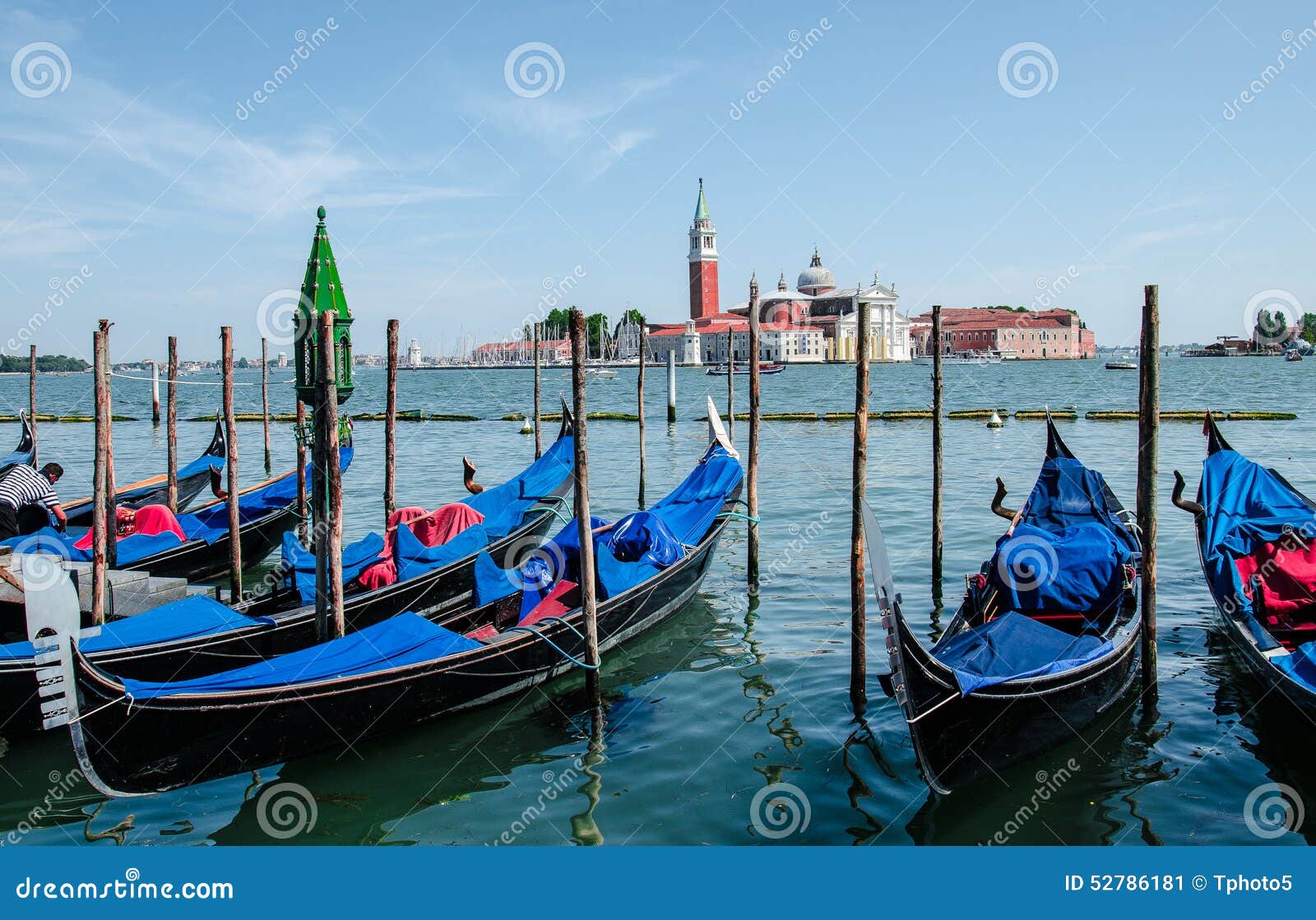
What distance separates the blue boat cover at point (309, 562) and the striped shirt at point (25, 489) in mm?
2697

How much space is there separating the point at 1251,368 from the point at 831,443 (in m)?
47.6

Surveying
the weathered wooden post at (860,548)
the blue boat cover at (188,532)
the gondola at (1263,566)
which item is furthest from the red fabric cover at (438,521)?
the gondola at (1263,566)

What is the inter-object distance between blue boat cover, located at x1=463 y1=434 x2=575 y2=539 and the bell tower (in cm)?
7618

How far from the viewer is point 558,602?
612 centimetres

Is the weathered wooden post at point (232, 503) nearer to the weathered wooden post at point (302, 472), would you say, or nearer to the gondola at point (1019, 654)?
the weathered wooden post at point (302, 472)

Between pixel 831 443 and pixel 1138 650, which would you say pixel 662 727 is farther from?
pixel 831 443

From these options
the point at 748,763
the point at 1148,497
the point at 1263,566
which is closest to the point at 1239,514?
the point at 1263,566

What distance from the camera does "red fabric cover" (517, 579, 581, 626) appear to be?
19.6ft

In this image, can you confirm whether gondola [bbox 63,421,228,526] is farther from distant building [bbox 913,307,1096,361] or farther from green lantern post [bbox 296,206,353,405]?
distant building [bbox 913,307,1096,361]

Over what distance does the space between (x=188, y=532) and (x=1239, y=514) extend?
26.2 feet

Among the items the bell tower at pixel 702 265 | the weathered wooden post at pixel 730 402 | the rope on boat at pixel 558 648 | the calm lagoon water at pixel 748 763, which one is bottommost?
the calm lagoon water at pixel 748 763

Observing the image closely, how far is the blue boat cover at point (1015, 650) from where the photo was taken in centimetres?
432

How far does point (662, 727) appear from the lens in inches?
201

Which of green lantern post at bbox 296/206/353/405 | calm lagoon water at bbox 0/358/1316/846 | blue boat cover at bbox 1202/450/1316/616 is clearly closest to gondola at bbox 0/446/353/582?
green lantern post at bbox 296/206/353/405
